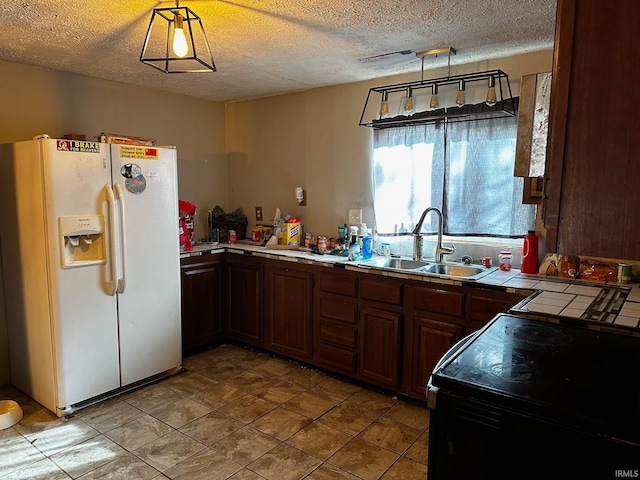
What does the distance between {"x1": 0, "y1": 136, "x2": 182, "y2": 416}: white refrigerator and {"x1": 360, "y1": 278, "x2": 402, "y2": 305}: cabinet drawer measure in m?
1.38

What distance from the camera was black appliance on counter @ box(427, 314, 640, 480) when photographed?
99cm

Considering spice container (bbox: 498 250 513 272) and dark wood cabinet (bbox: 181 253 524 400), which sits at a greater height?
spice container (bbox: 498 250 513 272)

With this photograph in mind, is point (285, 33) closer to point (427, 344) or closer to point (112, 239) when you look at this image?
point (112, 239)

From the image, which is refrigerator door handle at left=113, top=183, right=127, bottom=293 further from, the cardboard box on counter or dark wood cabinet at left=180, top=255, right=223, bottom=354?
the cardboard box on counter

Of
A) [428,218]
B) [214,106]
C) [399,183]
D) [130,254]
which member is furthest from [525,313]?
[214,106]

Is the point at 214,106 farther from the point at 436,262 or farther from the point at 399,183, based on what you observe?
the point at 436,262

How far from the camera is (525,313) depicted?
5.80 feet

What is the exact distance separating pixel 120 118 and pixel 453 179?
8.66ft

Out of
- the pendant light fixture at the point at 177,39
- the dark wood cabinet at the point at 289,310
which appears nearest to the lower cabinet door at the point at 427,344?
the dark wood cabinet at the point at 289,310

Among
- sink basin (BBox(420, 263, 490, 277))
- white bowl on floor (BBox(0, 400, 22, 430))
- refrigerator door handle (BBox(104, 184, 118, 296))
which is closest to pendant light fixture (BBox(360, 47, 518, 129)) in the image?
sink basin (BBox(420, 263, 490, 277))

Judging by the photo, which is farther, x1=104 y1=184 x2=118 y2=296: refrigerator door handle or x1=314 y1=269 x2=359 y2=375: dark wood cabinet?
x1=314 y1=269 x2=359 y2=375: dark wood cabinet

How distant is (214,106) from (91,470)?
3199 mm
